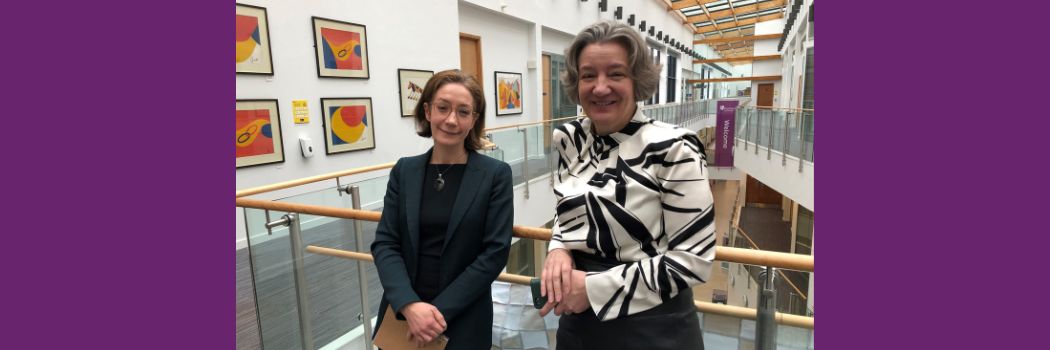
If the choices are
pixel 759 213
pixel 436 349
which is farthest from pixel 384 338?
pixel 759 213

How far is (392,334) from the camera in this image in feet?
5.02

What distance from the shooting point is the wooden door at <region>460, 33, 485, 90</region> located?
28.5 ft

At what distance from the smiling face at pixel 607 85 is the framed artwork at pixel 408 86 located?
19.2ft

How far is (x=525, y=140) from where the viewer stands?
271 inches

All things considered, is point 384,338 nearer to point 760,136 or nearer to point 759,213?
point 760,136

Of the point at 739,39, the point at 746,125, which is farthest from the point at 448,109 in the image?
the point at 739,39

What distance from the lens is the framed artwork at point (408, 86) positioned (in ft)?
22.1

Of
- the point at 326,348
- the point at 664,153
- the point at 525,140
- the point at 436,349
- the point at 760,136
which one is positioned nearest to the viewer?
the point at 664,153

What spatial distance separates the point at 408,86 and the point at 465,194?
5706mm

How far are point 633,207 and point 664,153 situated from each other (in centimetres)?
12

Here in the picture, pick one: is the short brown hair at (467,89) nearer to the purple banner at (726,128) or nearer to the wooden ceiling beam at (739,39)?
the purple banner at (726,128)

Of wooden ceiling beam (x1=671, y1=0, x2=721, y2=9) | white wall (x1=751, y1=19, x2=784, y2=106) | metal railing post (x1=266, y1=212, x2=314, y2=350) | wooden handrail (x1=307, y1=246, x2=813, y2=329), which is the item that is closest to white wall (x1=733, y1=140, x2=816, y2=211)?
wooden handrail (x1=307, y1=246, x2=813, y2=329)

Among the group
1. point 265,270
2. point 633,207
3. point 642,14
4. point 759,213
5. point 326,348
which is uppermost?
point 642,14

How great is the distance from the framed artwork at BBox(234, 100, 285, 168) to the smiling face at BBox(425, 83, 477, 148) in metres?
3.88
